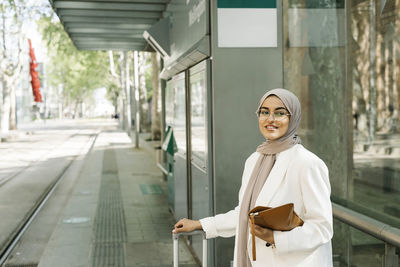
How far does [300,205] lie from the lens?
7.25ft

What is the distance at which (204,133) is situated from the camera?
5.02 meters

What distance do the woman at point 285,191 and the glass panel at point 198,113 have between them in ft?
8.44

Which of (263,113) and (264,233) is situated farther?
(263,113)

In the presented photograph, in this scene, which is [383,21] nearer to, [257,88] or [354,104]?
[354,104]

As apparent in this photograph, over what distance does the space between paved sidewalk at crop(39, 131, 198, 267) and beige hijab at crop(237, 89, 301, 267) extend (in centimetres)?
374

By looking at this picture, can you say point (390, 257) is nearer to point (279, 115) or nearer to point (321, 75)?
point (279, 115)

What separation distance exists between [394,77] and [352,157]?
0.93 meters

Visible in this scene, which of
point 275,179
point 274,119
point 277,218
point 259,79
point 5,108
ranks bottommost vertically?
point 277,218

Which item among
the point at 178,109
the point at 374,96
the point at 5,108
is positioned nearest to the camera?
the point at 374,96

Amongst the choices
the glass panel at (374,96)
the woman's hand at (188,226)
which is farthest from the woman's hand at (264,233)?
the glass panel at (374,96)

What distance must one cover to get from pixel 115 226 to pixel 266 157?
5.95 meters

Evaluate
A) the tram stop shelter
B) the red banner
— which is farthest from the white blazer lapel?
the red banner

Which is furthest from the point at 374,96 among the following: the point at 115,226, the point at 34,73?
the point at 34,73

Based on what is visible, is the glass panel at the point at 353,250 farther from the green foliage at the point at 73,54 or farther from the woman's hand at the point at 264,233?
the green foliage at the point at 73,54
